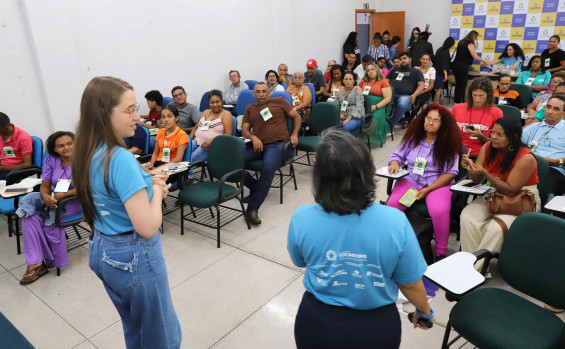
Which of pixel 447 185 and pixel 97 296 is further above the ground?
pixel 447 185

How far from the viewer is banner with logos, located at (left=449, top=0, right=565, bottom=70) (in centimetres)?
823

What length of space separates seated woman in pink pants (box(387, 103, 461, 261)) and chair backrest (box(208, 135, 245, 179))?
144cm

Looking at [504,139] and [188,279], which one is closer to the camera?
[504,139]

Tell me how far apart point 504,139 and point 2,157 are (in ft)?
16.1

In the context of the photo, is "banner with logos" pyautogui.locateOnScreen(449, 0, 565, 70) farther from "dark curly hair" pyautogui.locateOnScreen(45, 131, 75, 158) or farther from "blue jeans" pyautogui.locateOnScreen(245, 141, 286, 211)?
"dark curly hair" pyautogui.locateOnScreen(45, 131, 75, 158)

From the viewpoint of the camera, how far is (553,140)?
133 inches

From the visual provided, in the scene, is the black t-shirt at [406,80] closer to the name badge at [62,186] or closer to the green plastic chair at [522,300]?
the green plastic chair at [522,300]

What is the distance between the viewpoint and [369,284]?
1.17m

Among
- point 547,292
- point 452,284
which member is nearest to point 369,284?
point 452,284

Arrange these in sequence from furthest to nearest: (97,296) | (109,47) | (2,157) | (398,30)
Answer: (398,30) < (109,47) < (2,157) < (97,296)

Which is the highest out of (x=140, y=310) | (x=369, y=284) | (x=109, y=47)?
(x=109, y=47)

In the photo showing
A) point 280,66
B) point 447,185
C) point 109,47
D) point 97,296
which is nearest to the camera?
point 97,296

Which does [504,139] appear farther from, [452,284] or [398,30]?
[398,30]

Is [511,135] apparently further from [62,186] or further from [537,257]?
[62,186]
